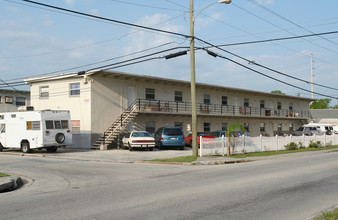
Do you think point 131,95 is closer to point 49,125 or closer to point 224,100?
point 49,125

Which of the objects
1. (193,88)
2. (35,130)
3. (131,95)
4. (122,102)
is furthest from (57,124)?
(193,88)

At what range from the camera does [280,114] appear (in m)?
50.6

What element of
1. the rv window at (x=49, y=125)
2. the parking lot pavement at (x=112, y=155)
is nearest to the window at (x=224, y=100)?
the parking lot pavement at (x=112, y=155)

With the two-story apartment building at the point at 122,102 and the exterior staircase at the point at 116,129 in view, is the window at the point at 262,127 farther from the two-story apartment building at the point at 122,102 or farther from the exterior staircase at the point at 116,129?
the exterior staircase at the point at 116,129

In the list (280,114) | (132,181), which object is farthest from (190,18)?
(280,114)

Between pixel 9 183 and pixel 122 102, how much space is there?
2082cm

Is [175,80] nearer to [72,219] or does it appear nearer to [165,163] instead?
[165,163]

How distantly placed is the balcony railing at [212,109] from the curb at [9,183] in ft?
62.7

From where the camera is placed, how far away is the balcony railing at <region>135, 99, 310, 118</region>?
106 ft

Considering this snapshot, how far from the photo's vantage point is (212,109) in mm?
39625

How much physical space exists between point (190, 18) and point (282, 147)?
13.6m

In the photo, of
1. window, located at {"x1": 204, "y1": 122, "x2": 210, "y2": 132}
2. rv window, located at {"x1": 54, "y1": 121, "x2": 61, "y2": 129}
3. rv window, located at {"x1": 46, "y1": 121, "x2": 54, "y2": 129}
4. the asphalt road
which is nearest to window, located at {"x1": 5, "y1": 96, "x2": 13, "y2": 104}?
rv window, located at {"x1": 54, "y1": 121, "x2": 61, "y2": 129}

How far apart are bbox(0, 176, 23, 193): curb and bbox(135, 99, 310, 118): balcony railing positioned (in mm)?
19120

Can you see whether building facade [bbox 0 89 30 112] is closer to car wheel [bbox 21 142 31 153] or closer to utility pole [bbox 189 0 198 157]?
car wheel [bbox 21 142 31 153]
